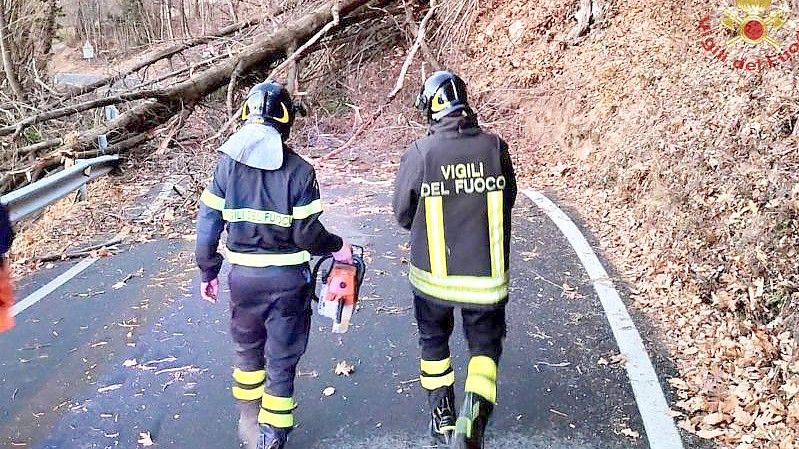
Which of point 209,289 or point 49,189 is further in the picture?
point 49,189

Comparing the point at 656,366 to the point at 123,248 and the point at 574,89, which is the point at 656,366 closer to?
the point at 123,248

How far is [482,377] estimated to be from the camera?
3.78 metres

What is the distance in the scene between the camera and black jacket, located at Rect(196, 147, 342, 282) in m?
3.64

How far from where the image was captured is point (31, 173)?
10.4 metres

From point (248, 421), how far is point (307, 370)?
39.1 inches

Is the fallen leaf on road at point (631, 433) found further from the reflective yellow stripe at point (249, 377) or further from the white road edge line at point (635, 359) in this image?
A: the reflective yellow stripe at point (249, 377)

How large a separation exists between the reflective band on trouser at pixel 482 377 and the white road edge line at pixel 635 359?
879 millimetres

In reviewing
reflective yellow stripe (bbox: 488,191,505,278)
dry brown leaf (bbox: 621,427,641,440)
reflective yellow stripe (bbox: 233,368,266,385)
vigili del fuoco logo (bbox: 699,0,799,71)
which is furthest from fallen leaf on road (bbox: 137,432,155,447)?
vigili del fuoco logo (bbox: 699,0,799,71)

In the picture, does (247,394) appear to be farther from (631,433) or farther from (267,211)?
(631,433)

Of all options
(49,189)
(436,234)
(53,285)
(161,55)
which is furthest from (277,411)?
(161,55)

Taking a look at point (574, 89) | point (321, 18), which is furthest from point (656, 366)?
point (321, 18)

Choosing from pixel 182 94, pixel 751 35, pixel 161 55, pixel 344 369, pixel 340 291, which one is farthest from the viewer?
pixel 161 55

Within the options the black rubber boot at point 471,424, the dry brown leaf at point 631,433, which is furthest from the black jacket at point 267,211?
the dry brown leaf at point 631,433

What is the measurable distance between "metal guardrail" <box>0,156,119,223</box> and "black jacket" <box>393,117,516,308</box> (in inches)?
152
